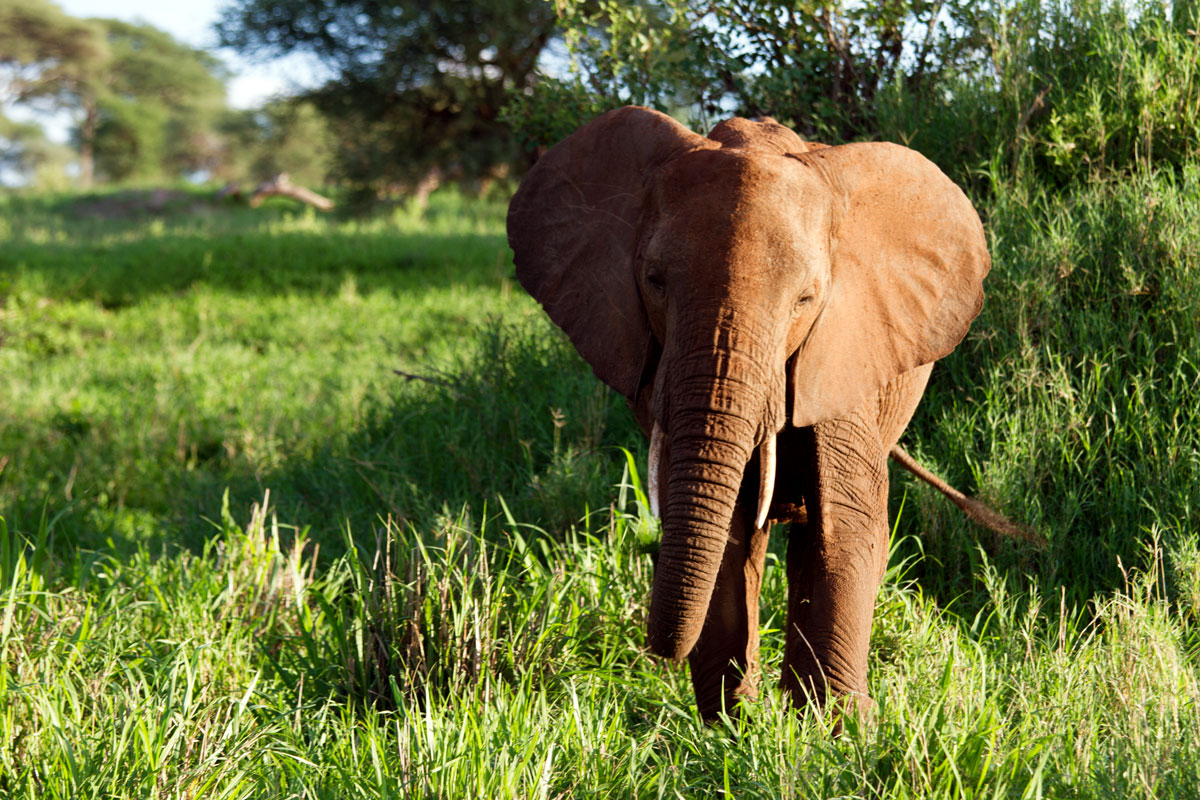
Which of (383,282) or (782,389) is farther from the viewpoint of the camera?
(383,282)

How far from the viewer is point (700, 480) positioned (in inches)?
104

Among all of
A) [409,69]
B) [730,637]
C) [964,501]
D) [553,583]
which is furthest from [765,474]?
[409,69]

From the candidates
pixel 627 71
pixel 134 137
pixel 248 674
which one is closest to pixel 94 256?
pixel 627 71

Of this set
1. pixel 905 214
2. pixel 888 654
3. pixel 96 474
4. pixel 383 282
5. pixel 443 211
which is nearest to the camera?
pixel 905 214

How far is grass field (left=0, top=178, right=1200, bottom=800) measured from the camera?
271 cm

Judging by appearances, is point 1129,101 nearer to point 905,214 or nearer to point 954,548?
point 954,548

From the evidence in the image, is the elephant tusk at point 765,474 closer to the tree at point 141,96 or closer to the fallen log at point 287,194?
the fallen log at point 287,194

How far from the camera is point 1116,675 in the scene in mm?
3201

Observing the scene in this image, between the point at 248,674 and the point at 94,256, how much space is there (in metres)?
11.6

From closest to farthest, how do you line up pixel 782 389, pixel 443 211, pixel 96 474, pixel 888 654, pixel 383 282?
pixel 782 389 → pixel 888 654 → pixel 96 474 → pixel 383 282 → pixel 443 211

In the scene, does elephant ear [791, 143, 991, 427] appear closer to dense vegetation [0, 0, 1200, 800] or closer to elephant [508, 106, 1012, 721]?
elephant [508, 106, 1012, 721]

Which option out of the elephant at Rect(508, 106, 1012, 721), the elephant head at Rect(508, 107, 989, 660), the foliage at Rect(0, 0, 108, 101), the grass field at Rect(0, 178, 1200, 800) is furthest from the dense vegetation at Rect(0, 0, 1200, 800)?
the foliage at Rect(0, 0, 108, 101)

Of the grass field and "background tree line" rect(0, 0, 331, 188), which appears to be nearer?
the grass field

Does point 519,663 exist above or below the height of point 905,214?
below
